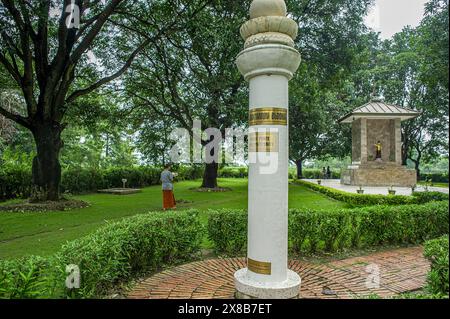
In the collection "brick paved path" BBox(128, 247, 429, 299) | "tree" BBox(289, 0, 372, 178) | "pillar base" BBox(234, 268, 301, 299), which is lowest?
"brick paved path" BBox(128, 247, 429, 299)

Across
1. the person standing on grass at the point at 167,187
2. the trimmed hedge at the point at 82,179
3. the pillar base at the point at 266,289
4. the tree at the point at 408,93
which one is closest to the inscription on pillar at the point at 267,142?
the pillar base at the point at 266,289

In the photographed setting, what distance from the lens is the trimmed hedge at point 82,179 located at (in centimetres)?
1511

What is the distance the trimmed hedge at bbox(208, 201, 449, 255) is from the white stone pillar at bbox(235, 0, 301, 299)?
2140mm

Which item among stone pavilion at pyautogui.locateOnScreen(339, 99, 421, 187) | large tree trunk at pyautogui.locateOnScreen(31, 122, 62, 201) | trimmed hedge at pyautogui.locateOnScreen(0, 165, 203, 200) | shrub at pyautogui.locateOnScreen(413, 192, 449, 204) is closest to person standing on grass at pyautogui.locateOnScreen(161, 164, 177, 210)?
large tree trunk at pyautogui.locateOnScreen(31, 122, 62, 201)

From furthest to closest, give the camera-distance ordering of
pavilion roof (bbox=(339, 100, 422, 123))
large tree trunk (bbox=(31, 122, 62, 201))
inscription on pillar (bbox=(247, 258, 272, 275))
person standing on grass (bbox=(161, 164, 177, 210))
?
pavilion roof (bbox=(339, 100, 422, 123)), large tree trunk (bbox=(31, 122, 62, 201)), person standing on grass (bbox=(161, 164, 177, 210)), inscription on pillar (bbox=(247, 258, 272, 275))

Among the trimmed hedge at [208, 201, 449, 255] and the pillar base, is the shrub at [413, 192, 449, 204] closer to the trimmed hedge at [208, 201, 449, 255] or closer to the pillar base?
the trimmed hedge at [208, 201, 449, 255]

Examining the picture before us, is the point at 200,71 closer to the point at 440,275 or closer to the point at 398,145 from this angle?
the point at 440,275

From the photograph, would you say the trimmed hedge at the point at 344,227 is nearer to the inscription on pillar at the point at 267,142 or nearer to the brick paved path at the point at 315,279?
the brick paved path at the point at 315,279

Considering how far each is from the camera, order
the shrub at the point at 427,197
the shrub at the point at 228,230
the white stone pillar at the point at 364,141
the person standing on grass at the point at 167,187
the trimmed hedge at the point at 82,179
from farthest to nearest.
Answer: the white stone pillar at the point at 364,141 < the trimmed hedge at the point at 82,179 < the person standing on grass at the point at 167,187 < the shrub at the point at 427,197 < the shrub at the point at 228,230

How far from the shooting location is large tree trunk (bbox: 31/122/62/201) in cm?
1246

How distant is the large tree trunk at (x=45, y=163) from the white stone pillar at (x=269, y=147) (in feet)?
37.5

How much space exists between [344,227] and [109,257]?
14.5ft

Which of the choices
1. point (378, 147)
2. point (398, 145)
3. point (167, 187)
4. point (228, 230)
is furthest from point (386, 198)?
point (398, 145)
